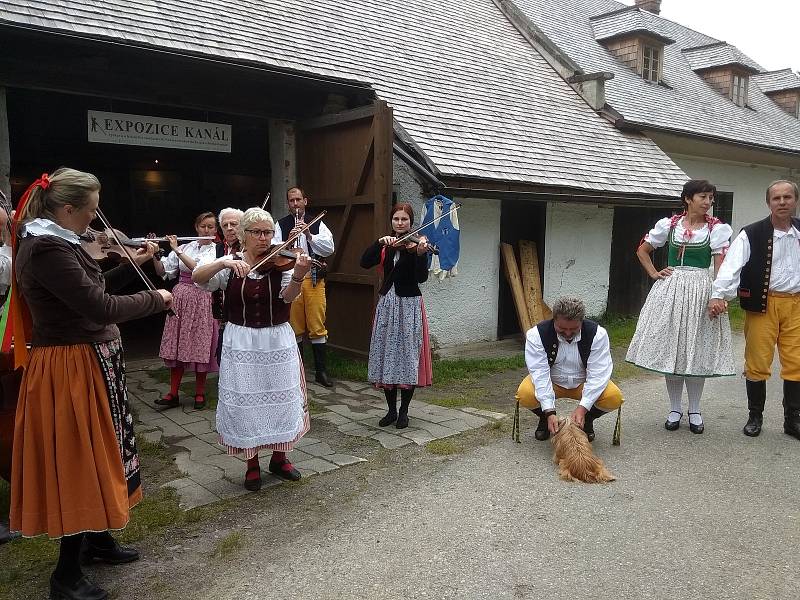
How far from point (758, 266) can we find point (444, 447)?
Result: 276cm

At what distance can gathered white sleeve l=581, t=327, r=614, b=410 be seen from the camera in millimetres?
4332

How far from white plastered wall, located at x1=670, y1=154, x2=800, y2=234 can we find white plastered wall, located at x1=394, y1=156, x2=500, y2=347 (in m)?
6.82

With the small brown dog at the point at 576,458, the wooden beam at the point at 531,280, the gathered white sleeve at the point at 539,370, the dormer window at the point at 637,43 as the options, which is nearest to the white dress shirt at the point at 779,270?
the gathered white sleeve at the point at 539,370

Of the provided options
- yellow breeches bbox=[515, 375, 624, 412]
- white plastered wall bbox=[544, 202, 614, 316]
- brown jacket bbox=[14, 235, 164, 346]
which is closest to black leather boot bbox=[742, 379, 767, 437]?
yellow breeches bbox=[515, 375, 624, 412]

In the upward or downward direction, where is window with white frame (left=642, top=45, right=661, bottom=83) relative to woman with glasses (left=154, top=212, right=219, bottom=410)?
upward

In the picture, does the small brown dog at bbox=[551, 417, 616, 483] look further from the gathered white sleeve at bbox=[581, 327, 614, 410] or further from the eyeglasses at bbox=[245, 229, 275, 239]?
the eyeglasses at bbox=[245, 229, 275, 239]

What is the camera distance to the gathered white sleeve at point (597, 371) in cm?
433

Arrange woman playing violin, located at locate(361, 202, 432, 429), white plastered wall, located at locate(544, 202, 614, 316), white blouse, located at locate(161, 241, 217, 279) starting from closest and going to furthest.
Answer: woman playing violin, located at locate(361, 202, 432, 429) < white blouse, located at locate(161, 241, 217, 279) < white plastered wall, located at locate(544, 202, 614, 316)

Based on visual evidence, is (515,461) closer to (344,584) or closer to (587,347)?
(587,347)

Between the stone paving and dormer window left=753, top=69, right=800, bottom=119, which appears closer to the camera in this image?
the stone paving

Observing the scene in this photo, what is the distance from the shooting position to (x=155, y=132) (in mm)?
7176

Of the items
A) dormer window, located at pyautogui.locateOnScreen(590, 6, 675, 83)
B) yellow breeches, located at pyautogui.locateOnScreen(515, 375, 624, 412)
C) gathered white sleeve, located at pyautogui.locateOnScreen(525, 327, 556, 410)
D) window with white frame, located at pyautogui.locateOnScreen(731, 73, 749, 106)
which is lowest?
yellow breeches, located at pyautogui.locateOnScreen(515, 375, 624, 412)

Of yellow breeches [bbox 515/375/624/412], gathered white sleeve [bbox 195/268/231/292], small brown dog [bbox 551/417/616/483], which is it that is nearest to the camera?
gathered white sleeve [bbox 195/268/231/292]

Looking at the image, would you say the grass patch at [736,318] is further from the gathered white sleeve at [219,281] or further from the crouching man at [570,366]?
the gathered white sleeve at [219,281]
